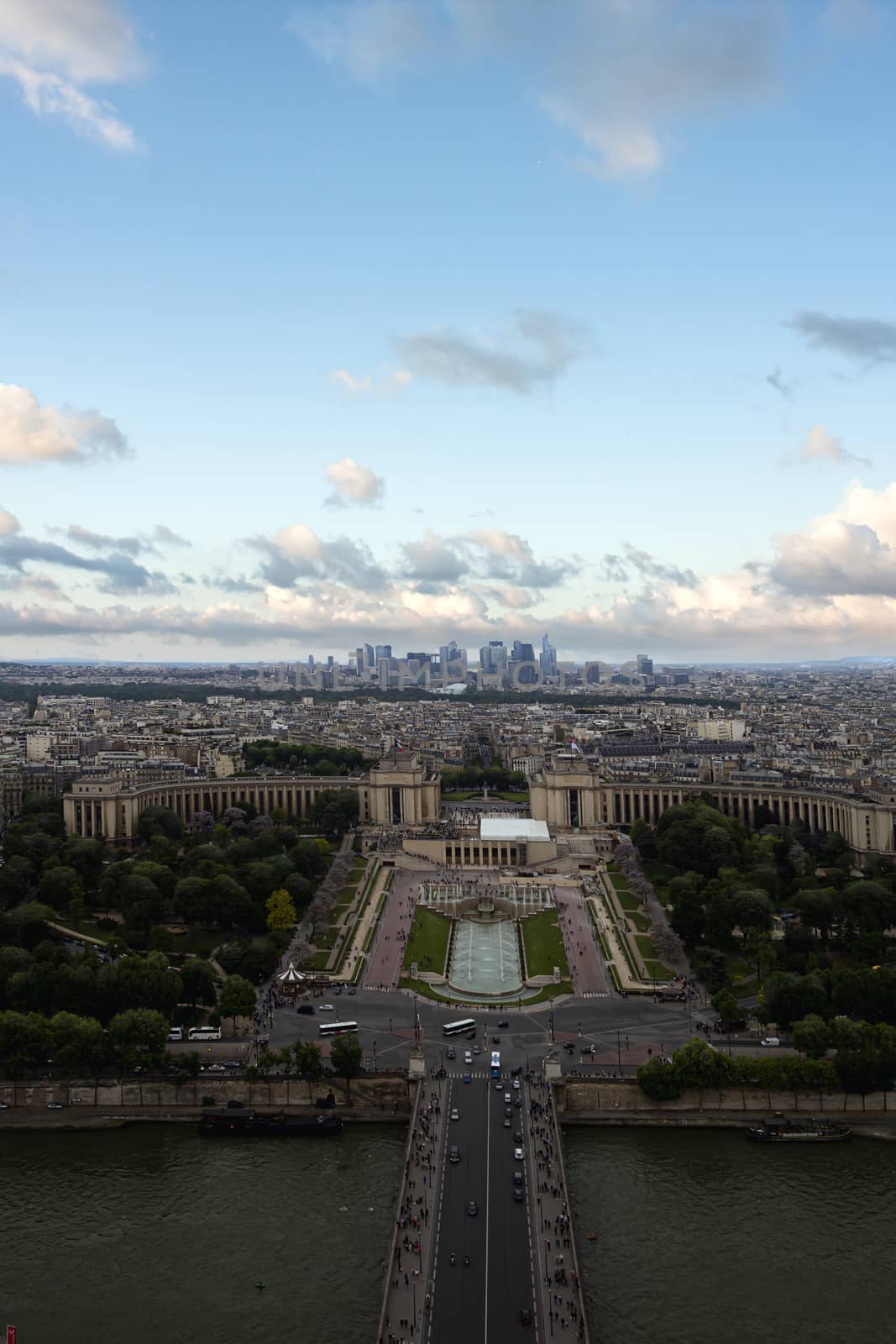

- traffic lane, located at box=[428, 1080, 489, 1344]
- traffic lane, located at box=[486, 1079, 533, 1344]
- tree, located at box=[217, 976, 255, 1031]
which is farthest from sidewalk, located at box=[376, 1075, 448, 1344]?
tree, located at box=[217, 976, 255, 1031]

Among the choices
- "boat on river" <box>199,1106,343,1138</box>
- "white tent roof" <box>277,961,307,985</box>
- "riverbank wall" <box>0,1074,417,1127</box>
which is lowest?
"boat on river" <box>199,1106,343,1138</box>

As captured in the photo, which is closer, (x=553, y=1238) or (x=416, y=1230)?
(x=553, y=1238)

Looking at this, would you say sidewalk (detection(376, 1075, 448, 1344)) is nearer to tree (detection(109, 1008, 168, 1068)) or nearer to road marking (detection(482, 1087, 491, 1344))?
road marking (detection(482, 1087, 491, 1344))

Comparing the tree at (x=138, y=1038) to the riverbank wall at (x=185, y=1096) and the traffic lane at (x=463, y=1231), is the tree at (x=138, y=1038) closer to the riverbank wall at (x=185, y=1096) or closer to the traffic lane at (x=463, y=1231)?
the riverbank wall at (x=185, y=1096)

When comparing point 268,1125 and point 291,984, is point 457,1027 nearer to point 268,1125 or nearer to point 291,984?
point 268,1125

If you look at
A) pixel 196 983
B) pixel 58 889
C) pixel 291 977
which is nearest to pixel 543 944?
pixel 291 977

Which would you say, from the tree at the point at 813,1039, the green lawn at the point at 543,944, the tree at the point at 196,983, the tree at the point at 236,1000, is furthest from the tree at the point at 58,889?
→ the tree at the point at 813,1039

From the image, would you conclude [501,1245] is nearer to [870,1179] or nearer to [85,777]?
[870,1179]
